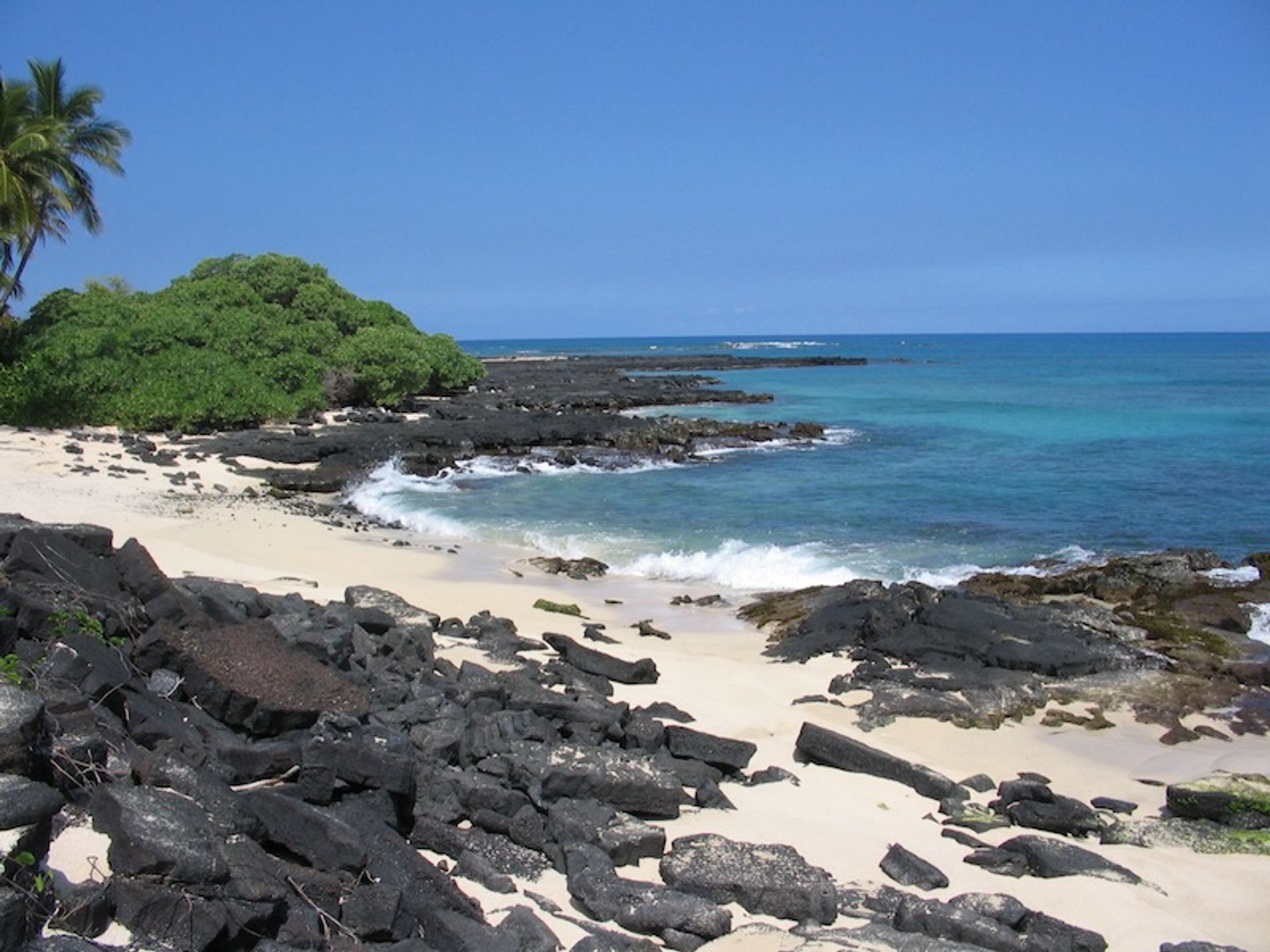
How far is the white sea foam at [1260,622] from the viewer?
11736 mm

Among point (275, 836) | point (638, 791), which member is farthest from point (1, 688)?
point (638, 791)

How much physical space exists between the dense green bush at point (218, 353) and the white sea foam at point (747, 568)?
1688cm

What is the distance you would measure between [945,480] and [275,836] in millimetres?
21079

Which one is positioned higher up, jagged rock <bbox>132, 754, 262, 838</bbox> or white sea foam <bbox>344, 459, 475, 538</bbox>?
jagged rock <bbox>132, 754, 262, 838</bbox>

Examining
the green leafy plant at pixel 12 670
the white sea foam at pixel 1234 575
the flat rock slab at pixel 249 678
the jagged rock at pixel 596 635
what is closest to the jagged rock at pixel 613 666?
the jagged rock at pixel 596 635

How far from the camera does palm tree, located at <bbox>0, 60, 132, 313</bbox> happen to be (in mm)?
26641

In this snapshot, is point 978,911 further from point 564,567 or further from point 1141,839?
point 564,567

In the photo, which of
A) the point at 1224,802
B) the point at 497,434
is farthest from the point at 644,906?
the point at 497,434

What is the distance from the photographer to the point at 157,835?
391cm

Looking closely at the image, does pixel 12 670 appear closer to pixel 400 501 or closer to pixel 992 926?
pixel 992 926

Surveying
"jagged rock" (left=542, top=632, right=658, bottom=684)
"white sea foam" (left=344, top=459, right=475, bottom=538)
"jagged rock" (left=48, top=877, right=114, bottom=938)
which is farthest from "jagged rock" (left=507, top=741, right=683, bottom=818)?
"white sea foam" (left=344, top=459, right=475, bottom=538)

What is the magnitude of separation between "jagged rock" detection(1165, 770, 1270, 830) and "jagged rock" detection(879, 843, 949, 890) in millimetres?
2196

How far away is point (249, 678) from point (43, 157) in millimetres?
26950

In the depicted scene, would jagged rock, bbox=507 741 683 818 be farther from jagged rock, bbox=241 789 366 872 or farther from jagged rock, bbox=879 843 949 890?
jagged rock, bbox=241 789 366 872
